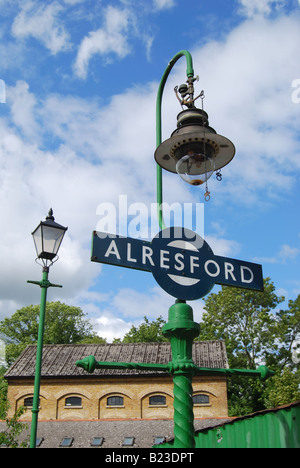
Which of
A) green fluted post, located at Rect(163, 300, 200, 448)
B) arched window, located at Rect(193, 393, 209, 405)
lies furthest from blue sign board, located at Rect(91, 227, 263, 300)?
arched window, located at Rect(193, 393, 209, 405)

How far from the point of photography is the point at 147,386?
29.2m

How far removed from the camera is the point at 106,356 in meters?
31.7

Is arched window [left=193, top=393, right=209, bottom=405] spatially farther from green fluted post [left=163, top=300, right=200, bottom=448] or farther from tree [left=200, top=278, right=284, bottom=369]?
green fluted post [left=163, top=300, right=200, bottom=448]

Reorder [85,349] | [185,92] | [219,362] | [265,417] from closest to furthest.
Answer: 1. [185,92]
2. [265,417]
3. [219,362]
4. [85,349]

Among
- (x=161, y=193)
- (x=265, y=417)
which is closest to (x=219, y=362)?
(x=265, y=417)

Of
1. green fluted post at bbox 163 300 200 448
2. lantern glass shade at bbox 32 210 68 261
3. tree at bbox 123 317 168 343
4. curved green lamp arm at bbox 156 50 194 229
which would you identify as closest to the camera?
green fluted post at bbox 163 300 200 448

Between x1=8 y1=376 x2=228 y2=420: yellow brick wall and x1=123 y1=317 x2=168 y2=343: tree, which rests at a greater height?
x1=123 y1=317 x2=168 y2=343: tree

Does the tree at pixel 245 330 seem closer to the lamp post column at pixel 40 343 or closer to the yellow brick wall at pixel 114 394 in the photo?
the yellow brick wall at pixel 114 394

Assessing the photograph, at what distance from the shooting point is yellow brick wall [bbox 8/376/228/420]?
28.2 metres

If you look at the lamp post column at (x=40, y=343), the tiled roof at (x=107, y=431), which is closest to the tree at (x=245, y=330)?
the tiled roof at (x=107, y=431)

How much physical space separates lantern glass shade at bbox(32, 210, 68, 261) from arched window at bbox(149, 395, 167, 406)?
24.0 m

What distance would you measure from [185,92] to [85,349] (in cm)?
3143
